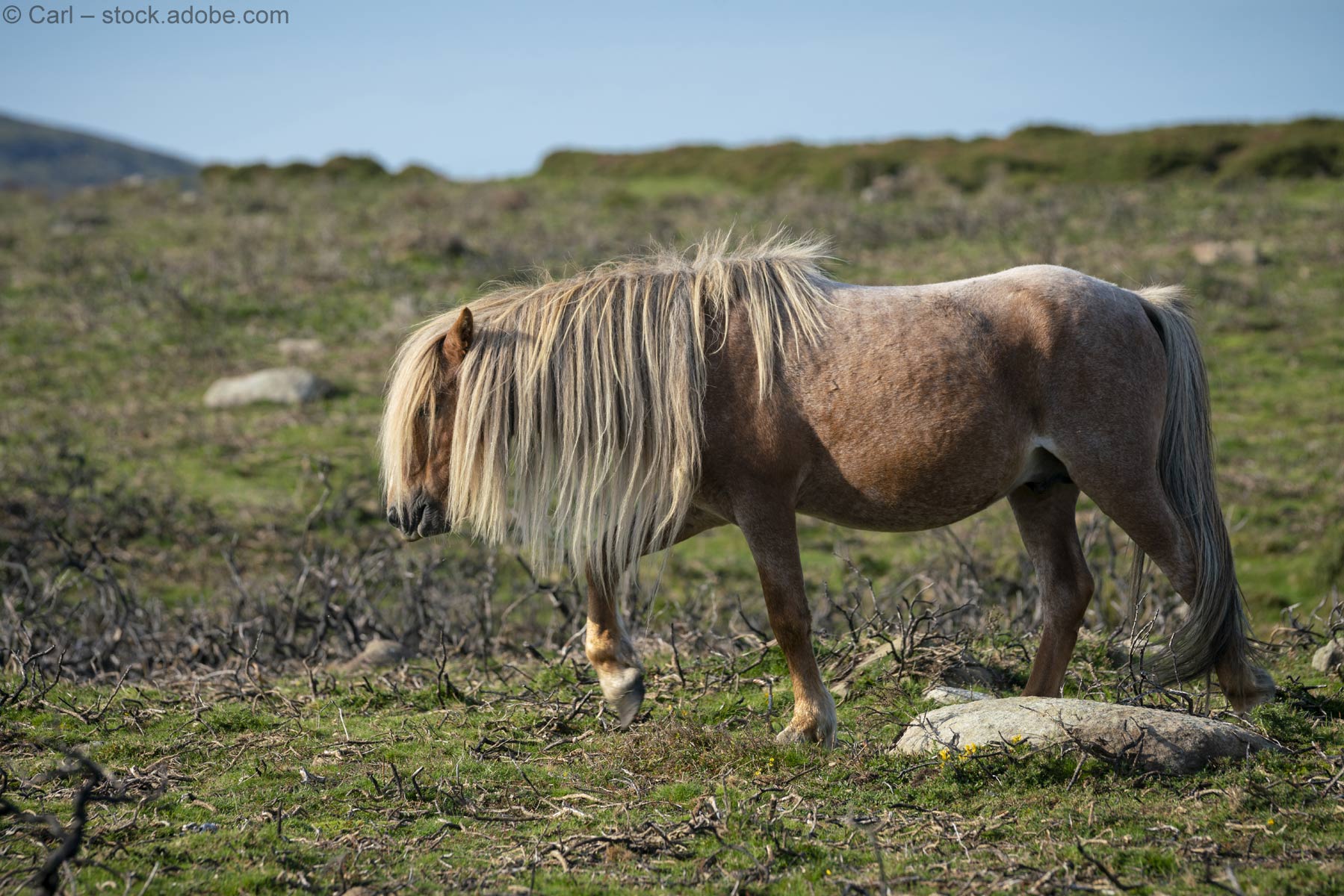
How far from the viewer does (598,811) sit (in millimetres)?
4195

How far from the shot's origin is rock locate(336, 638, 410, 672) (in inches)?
271

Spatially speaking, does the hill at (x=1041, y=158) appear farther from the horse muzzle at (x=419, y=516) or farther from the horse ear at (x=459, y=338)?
the horse muzzle at (x=419, y=516)

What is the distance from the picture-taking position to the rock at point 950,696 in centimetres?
519

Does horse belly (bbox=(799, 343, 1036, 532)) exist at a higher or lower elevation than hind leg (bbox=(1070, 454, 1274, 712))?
higher

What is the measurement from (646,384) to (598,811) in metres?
1.74

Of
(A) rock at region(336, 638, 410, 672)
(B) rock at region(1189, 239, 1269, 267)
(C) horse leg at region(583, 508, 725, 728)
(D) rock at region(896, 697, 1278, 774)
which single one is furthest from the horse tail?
(B) rock at region(1189, 239, 1269, 267)

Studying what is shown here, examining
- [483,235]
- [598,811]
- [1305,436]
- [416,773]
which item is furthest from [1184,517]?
[483,235]

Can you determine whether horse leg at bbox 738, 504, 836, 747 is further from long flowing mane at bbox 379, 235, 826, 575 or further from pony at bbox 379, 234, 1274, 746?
long flowing mane at bbox 379, 235, 826, 575

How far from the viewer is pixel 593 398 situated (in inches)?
191

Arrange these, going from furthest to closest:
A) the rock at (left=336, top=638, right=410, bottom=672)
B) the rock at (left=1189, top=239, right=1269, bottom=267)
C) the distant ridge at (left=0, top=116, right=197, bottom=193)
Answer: the distant ridge at (left=0, top=116, right=197, bottom=193)
the rock at (left=1189, top=239, right=1269, bottom=267)
the rock at (left=336, top=638, right=410, bottom=672)

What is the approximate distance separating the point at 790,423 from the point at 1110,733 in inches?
67.7

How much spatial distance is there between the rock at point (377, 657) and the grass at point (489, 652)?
20 cm

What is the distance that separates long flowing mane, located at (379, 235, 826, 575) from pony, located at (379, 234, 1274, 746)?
10mm

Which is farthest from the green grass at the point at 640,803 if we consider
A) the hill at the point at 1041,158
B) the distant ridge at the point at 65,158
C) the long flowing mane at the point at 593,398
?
the distant ridge at the point at 65,158
